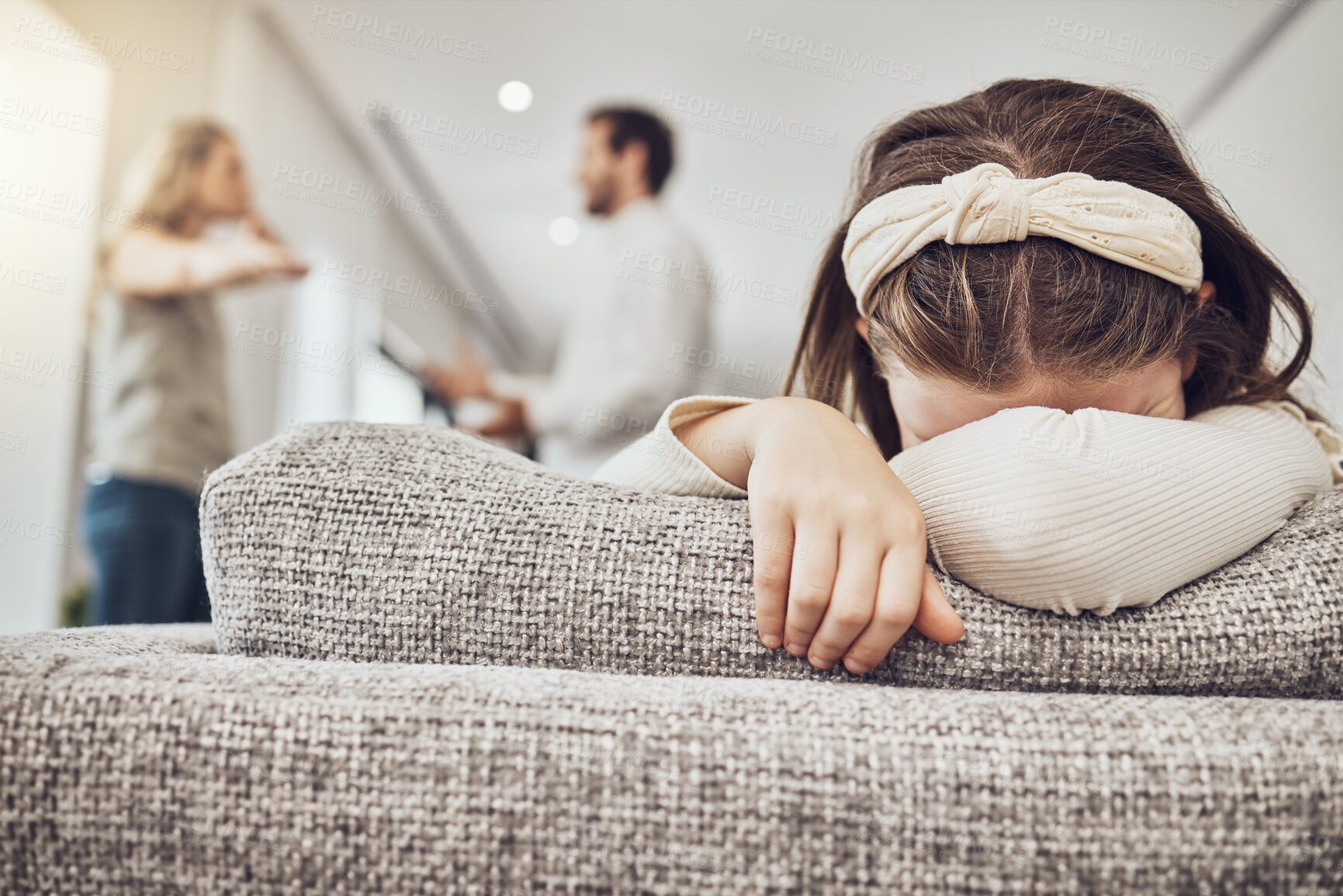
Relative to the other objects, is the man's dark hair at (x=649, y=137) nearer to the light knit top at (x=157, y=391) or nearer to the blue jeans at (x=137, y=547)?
the light knit top at (x=157, y=391)

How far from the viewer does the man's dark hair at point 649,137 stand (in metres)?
2.58

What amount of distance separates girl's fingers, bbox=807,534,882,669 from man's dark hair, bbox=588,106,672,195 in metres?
2.34

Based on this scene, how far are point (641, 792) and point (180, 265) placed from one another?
2.29 m

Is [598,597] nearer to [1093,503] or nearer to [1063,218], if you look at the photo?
[1093,503]

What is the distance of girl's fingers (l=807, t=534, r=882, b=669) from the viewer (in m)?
0.38

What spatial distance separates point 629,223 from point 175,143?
1.37m

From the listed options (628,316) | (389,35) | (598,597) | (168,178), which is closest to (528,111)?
(389,35)

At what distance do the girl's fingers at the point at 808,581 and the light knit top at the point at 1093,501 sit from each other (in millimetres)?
75

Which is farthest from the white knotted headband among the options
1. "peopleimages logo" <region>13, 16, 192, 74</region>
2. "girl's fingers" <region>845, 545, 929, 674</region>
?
"peopleimages logo" <region>13, 16, 192, 74</region>

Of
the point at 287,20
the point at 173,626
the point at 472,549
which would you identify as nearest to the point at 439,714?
the point at 472,549

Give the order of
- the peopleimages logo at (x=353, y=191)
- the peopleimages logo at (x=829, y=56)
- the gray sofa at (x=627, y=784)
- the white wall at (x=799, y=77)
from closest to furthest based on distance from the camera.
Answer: the gray sofa at (x=627, y=784), the white wall at (x=799, y=77), the peopleimages logo at (x=829, y=56), the peopleimages logo at (x=353, y=191)

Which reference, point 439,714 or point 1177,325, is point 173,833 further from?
point 1177,325

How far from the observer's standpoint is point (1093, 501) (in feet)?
1.30

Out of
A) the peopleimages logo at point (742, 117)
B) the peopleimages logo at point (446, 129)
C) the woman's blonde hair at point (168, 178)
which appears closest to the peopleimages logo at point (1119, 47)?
the peopleimages logo at point (742, 117)
